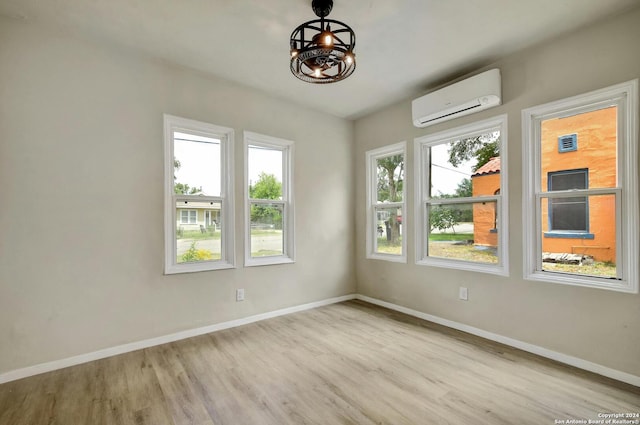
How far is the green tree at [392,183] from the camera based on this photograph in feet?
13.8

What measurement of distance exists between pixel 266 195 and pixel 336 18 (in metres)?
2.16

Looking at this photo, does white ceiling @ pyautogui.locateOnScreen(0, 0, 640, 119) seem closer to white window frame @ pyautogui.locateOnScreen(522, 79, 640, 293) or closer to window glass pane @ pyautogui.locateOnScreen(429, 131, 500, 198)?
white window frame @ pyautogui.locateOnScreen(522, 79, 640, 293)

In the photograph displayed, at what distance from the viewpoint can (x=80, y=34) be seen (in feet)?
8.58

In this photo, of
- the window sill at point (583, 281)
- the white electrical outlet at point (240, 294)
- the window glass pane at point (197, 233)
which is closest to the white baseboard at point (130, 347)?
the white electrical outlet at point (240, 294)

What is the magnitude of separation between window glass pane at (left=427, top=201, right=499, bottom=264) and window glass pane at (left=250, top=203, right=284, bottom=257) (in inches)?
76.3

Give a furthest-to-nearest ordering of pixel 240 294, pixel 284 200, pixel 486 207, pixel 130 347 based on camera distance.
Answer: pixel 284 200
pixel 240 294
pixel 486 207
pixel 130 347

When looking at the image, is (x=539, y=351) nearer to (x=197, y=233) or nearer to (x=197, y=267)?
(x=197, y=267)

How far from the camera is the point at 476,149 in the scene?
338 centimetres

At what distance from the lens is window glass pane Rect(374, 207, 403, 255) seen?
13.8 feet

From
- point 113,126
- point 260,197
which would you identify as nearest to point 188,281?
point 260,197

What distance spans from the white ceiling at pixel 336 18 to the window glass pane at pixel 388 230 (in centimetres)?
183

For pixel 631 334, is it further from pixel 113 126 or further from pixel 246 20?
pixel 113 126

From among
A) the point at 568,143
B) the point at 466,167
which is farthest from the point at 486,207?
the point at 568,143

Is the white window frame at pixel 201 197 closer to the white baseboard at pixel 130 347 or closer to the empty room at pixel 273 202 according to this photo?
the empty room at pixel 273 202
